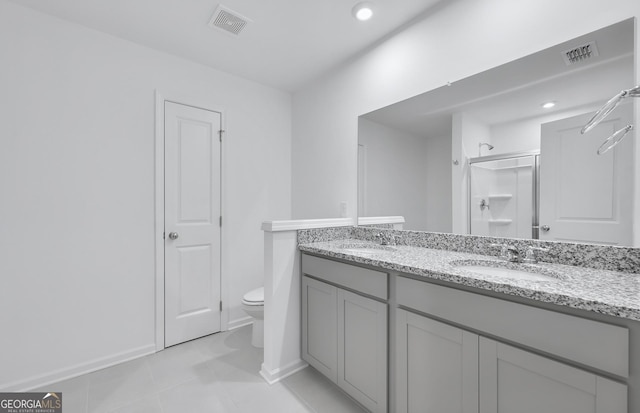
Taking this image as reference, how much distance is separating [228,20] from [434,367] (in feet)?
8.00

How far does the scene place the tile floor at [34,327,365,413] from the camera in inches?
63.9

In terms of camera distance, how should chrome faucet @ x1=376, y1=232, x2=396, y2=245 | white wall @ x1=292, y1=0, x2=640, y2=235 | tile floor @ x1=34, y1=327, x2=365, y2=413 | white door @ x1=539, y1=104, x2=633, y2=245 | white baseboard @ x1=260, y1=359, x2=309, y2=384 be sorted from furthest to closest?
chrome faucet @ x1=376, y1=232, x2=396, y2=245, white baseboard @ x1=260, y1=359, x2=309, y2=384, tile floor @ x1=34, y1=327, x2=365, y2=413, white wall @ x1=292, y1=0, x2=640, y2=235, white door @ x1=539, y1=104, x2=633, y2=245

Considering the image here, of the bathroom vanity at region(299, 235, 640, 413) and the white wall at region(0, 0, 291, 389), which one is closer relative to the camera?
the bathroom vanity at region(299, 235, 640, 413)

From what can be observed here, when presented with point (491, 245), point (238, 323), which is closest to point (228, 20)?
point (491, 245)

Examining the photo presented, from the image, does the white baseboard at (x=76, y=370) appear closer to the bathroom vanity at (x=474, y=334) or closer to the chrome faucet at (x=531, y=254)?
the bathroom vanity at (x=474, y=334)

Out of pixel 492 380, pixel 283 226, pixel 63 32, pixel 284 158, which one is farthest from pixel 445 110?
pixel 63 32

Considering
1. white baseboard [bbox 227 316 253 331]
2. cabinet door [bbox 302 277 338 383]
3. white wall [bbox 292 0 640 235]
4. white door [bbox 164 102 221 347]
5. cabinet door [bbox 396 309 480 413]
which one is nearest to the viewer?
cabinet door [bbox 396 309 480 413]

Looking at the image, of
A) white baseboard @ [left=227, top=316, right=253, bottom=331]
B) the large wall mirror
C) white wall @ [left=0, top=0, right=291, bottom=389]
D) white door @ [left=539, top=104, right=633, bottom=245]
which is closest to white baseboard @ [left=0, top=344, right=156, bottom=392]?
white wall @ [left=0, top=0, right=291, bottom=389]

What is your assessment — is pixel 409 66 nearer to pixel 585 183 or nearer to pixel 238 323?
pixel 585 183

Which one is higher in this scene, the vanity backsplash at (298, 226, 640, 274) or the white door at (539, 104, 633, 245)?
the white door at (539, 104, 633, 245)

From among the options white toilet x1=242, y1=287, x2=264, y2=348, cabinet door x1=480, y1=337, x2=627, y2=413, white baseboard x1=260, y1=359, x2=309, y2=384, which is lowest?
white baseboard x1=260, y1=359, x2=309, y2=384

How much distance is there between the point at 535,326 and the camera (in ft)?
3.03

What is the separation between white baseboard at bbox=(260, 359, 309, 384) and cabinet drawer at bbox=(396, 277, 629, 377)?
1162 millimetres

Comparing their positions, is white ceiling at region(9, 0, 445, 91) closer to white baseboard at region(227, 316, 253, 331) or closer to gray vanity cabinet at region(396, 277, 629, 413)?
gray vanity cabinet at region(396, 277, 629, 413)
